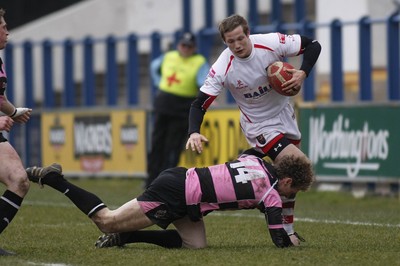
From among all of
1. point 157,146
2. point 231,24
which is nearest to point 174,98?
point 157,146

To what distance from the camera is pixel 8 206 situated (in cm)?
864

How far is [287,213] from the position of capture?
31.1 feet

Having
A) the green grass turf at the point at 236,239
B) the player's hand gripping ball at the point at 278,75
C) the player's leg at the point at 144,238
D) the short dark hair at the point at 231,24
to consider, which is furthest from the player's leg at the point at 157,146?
the player's leg at the point at 144,238

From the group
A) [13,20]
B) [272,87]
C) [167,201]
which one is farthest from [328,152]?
[13,20]

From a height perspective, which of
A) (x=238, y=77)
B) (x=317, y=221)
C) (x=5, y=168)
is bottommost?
(x=317, y=221)

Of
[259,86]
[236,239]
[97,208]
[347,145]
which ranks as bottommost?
[236,239]

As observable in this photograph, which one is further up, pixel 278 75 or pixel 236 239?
pixel 278 75

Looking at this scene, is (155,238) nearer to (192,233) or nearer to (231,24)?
(192,233)

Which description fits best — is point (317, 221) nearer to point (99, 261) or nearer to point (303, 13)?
point (99, 261)

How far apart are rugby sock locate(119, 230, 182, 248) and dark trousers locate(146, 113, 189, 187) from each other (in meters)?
7.82

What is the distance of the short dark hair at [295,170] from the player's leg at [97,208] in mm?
1080

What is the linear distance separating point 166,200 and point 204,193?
30cm

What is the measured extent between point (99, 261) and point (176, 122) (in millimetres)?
8785

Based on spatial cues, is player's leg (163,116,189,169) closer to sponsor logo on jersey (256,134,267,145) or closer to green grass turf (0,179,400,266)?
green grass turf (0,179,400,266)
